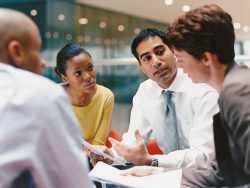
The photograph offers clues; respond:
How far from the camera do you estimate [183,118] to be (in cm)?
241

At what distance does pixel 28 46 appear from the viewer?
3.55ft

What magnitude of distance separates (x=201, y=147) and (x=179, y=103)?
0.49 m

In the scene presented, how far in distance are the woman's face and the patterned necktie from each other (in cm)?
54

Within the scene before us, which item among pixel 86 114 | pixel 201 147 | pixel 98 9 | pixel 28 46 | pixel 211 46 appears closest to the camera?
pixel 28 46

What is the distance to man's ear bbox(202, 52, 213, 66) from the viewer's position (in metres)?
1.48

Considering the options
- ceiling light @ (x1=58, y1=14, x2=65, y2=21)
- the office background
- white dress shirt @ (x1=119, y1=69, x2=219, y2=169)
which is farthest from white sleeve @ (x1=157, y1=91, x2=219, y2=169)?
ceiling light @ (x1=58, y1=14, x2=65, y2=21)

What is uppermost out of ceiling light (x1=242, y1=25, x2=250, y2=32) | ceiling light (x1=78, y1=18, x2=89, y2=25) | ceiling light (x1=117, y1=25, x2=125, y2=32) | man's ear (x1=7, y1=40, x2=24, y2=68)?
ceiling light (x1=78, y1=18, x2=89, y2=25)

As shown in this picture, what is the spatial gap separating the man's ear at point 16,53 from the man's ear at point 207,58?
2.40 feet

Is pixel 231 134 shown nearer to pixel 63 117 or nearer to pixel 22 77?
pixel 63 117

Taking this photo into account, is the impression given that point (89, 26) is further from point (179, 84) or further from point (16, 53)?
point (16, 53)

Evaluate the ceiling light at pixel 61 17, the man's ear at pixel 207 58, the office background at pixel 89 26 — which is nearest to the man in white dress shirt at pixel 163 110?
the man's ear at pixel 207 58

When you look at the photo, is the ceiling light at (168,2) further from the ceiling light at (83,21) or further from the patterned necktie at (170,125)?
the patterned necktie at (170,125)

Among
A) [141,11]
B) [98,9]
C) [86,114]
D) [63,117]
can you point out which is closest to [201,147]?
[86,114]

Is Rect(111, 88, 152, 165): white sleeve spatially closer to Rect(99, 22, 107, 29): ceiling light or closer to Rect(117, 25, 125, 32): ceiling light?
Rect(117, 25, 125, 32): ceiling light
